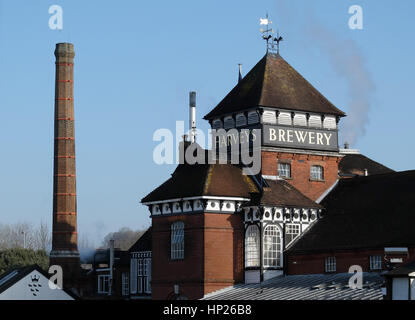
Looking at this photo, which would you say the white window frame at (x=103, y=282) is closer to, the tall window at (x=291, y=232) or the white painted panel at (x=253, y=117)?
the white painted panel at (x=253, y=117)

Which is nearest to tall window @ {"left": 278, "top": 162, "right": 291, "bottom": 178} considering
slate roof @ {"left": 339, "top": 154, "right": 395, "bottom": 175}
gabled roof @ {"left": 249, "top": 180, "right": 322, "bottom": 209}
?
gabled roof @ {"left": 249, "top": 180, "right": 322, "bottom": 209}

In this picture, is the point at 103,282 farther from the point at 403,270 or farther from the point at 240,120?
the point at 403,270

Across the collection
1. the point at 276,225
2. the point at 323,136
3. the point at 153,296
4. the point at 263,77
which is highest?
the point at 263,77

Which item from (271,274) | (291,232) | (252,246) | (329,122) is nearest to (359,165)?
(329,122)

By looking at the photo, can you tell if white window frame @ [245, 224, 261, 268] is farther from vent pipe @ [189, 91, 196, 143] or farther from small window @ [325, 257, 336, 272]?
vent pipe @ [189, 91, 196, 143]

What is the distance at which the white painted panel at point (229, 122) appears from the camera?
57909 millimetres

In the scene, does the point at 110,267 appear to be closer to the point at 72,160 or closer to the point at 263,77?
the point at 72,160

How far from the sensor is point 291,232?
5309 centimetres

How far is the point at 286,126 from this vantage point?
5619 centimetres

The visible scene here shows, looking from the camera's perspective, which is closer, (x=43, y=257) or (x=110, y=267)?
(x=110, y=267)

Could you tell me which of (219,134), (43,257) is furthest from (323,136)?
(43,257)

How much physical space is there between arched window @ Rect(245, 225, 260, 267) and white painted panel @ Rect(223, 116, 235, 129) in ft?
26.6

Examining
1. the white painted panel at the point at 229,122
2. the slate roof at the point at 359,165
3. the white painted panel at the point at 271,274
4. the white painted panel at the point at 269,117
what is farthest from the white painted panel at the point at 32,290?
the slate roof at the point at 359,165
